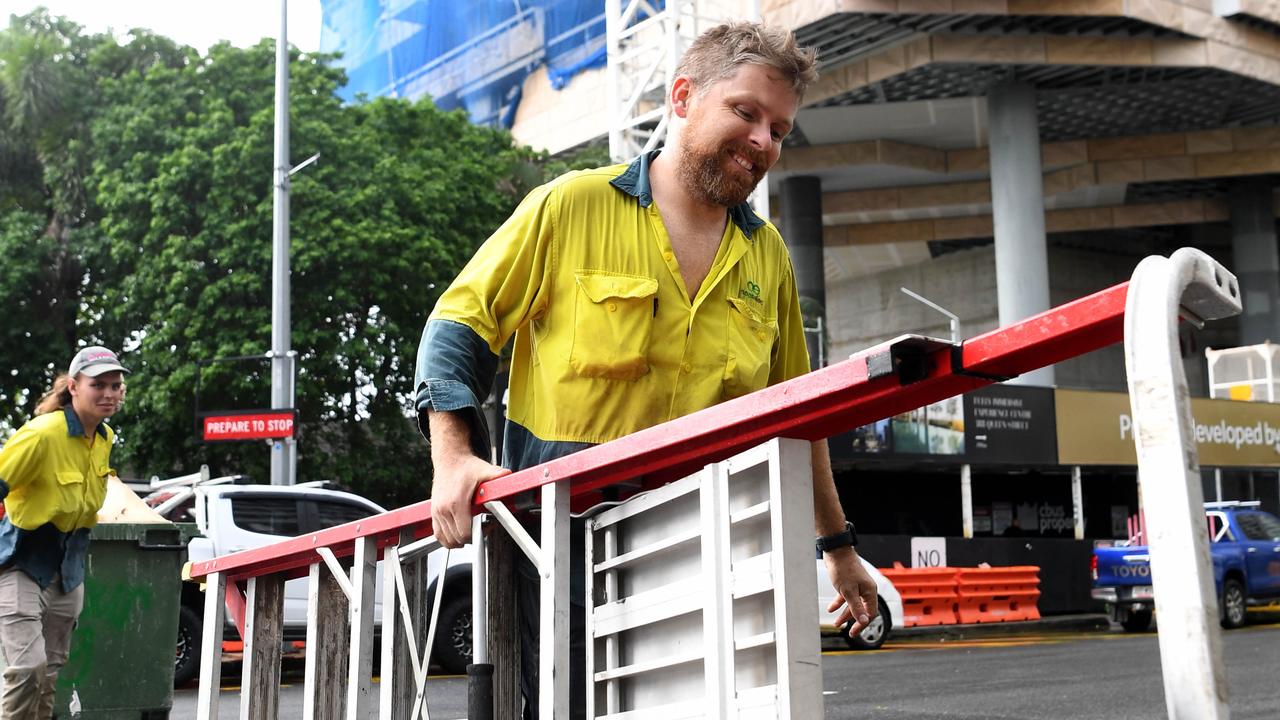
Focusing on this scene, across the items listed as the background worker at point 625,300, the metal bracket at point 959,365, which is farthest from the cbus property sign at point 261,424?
the metal bracket at point 959,365

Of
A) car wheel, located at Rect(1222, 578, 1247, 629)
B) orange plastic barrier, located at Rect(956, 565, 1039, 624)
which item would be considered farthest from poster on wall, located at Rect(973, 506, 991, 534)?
car wheel, located at Rect(1222, 578, 1247, 629)

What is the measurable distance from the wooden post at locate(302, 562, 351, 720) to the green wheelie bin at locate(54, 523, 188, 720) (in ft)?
13.8

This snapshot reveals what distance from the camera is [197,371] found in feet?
78.8

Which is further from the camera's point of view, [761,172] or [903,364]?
[761,172]

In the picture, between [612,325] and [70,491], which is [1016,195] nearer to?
[70,491]

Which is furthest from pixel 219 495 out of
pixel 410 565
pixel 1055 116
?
pixel 1055 116

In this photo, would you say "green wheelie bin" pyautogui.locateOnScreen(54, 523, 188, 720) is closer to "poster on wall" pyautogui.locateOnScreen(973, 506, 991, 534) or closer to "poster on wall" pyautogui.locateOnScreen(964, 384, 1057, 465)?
"poster on wall" pyautogui.locateOnScreen(964, 384, 1057, 465)

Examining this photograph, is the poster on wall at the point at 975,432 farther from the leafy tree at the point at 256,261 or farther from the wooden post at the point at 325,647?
the wooden post at the point at 325,647

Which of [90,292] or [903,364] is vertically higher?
[90,292]

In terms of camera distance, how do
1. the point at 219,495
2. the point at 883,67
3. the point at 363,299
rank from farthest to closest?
the point at 883,67
the point at 363,299
the point at 219,495

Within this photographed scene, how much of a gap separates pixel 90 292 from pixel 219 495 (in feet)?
56.8

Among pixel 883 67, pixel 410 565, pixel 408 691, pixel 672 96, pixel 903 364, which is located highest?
pixel 883 67

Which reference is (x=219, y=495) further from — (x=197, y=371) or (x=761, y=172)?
(x=197, y=371)

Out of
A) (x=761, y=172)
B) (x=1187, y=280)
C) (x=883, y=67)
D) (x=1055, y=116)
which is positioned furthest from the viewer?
(x=1055, y=116)
